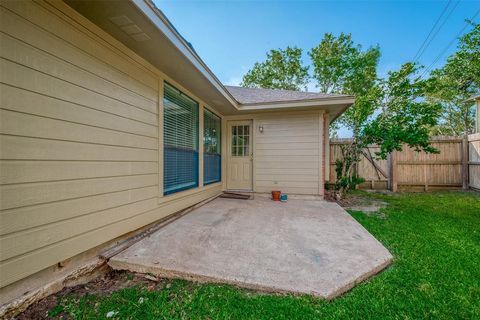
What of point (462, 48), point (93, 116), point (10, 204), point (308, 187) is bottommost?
point (308, 187)

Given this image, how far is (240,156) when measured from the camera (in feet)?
18.6

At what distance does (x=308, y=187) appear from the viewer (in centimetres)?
514

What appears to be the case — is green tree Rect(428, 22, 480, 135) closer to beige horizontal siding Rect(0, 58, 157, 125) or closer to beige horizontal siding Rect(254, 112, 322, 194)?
beige horizontal siding Rect(254, 112, 322, 194)

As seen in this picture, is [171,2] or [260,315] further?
[171,2]

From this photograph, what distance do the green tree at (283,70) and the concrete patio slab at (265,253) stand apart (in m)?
12.7

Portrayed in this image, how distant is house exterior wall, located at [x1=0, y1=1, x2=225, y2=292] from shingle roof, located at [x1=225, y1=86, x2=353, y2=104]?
3.21 meters

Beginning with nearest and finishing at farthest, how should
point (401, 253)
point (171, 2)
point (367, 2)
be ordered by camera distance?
point (401, 253)
point (171, 2)
point (367, 2)

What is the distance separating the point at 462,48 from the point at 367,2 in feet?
23.7

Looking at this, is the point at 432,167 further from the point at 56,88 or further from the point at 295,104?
the point at 56,88

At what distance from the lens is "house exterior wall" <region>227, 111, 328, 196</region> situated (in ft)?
16.6

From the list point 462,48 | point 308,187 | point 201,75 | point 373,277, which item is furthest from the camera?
point 462,48

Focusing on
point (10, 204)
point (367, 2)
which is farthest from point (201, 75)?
point (367, 2)

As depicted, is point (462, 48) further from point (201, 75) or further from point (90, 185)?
point (90, 185)

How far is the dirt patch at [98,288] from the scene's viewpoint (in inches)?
56.0
